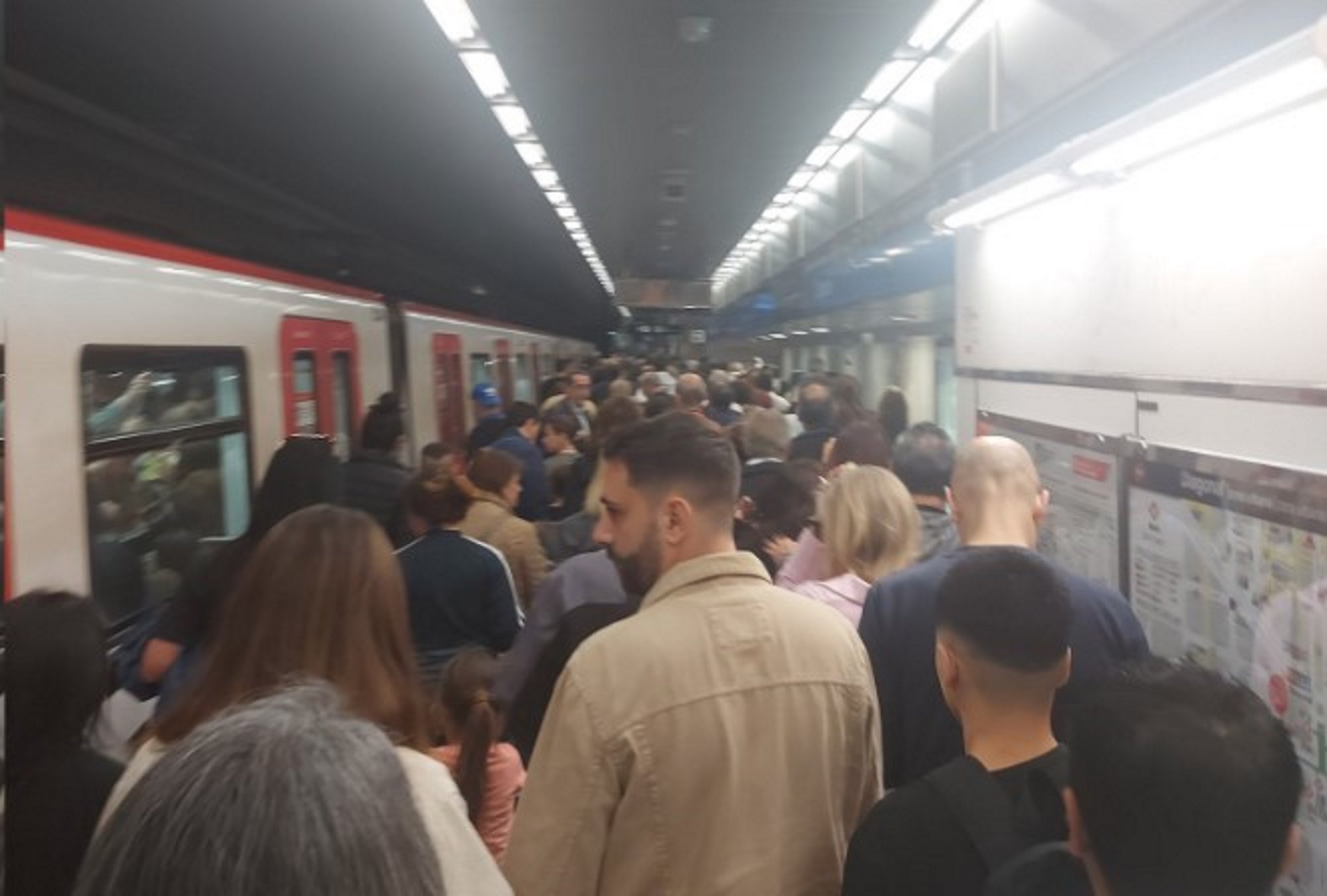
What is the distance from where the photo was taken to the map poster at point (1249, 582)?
7.44ft

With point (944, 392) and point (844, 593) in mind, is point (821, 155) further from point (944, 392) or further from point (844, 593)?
point (844, 593)

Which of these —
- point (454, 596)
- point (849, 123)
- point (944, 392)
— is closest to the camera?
point (454, 596)

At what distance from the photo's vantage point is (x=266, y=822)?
83cm

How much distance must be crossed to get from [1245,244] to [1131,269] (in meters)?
0.69

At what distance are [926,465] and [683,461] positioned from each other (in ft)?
5.44

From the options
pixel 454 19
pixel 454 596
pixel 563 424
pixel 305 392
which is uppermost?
pixel 454 19

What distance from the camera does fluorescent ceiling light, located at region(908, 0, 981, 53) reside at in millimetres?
4680

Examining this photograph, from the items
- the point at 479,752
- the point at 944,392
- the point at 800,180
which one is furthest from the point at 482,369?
the point at 479,752

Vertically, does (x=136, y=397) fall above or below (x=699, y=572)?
above

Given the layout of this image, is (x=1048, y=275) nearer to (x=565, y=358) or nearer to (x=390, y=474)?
(x=390, y=474)

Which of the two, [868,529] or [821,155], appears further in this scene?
[821,155]

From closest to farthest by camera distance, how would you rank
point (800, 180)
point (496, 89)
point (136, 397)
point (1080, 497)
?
point (136, 397) < point (1080, 497) < point (496, 89) < point (800, 180)

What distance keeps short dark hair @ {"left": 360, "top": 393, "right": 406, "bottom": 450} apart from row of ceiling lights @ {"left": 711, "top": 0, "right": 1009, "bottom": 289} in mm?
2919

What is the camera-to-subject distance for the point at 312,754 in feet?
2.91
